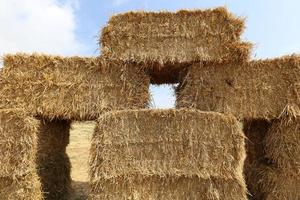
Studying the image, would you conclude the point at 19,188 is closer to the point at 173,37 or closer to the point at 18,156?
the point at 18,156

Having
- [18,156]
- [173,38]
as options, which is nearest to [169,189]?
[18,156]

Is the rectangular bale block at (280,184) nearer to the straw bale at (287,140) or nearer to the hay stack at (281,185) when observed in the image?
the hay stack at (281,185)

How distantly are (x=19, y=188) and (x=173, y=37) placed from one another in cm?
423

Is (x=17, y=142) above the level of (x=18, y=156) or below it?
above

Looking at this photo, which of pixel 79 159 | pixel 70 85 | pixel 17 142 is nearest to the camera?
pixel 17 142

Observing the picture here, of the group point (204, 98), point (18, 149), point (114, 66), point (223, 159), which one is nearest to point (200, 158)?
point (223, 159)

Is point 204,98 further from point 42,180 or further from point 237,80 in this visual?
point 42,180

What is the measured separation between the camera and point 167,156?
822cm

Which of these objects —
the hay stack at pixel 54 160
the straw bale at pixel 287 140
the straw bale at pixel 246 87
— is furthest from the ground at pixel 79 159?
the straw bale at pixel 287 140

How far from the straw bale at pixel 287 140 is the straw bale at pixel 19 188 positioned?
467 cm

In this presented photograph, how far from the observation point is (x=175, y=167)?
8.16 meters

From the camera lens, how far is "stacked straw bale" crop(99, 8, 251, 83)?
951 cm

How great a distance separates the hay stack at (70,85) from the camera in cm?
946

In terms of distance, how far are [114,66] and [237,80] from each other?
2.52m
